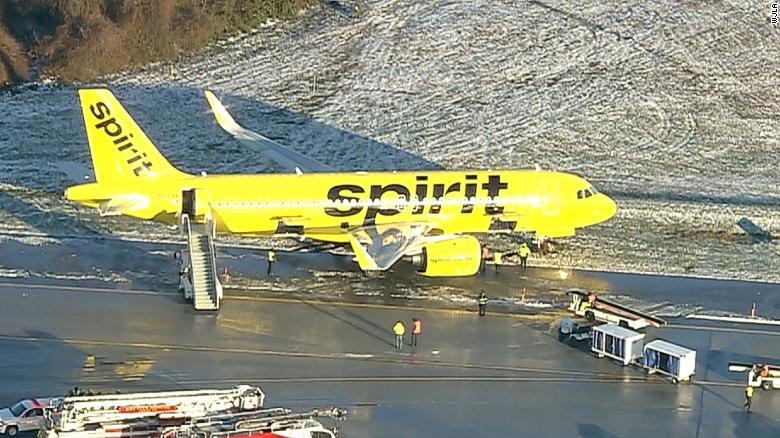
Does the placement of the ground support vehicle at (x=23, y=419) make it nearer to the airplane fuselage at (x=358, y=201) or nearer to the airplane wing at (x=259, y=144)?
the airplane fuselage at (x=358, y=201)

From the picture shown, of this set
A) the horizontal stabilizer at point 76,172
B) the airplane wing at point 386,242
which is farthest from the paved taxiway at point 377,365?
the horizontal stabilizer at point 76,172

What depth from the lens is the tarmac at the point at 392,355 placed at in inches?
1772

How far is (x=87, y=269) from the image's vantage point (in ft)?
197

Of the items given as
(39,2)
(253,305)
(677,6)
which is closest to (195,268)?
(253,305)

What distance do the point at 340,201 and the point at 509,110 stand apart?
35.6m

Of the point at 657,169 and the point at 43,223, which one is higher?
the point at 657,169

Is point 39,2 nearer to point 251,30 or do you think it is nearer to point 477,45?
point 251,30

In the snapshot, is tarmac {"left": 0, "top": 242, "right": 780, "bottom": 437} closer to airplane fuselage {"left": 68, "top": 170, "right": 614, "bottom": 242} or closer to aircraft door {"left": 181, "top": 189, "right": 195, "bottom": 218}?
A: airplane fuselage {"left": 68, "top": 170, "right": 614, "bottom": 242}

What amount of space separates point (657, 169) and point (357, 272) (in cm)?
2833

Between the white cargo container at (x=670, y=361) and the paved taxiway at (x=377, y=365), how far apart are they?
57cm

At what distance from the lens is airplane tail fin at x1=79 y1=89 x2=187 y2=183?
5919 centimetres

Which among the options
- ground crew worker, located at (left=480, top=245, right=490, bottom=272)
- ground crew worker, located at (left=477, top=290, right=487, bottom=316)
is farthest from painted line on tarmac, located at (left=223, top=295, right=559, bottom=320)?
ground crew worker, located at (left=480, top=245, right=490, bottom=272)

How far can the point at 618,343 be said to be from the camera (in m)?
50.4

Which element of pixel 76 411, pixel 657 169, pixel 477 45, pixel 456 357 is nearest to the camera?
pixel 76 411
